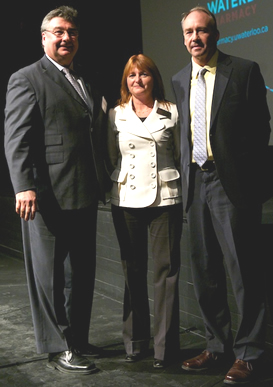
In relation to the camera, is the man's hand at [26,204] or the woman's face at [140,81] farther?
the woman's face at [140,81]

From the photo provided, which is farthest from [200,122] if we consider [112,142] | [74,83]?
[74,83]

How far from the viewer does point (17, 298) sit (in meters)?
3.69

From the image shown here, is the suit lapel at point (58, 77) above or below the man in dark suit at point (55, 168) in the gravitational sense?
above

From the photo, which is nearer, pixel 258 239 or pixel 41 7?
pixel 258 239

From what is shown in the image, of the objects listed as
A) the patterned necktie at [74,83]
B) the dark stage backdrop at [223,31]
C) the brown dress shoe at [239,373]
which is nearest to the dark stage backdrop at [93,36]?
the dark stage backdrop at [223,31]

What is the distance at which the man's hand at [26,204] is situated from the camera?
225cm

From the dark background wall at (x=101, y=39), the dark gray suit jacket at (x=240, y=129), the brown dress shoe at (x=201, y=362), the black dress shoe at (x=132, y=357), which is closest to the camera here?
the dark gray suit jacket at (x=240, y=129)

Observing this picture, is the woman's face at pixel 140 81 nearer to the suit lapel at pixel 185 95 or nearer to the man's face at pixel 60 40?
the suit lapel at pixel 185 95

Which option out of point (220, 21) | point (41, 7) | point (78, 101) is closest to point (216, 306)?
point (78, 101)

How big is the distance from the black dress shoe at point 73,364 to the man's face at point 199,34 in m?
1.45

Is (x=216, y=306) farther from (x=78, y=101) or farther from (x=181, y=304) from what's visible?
(x=78, y=101)

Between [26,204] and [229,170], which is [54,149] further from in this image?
[229,170]

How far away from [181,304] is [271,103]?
186cm

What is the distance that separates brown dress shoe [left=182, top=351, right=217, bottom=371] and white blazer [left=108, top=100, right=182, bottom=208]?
28.0 inches
